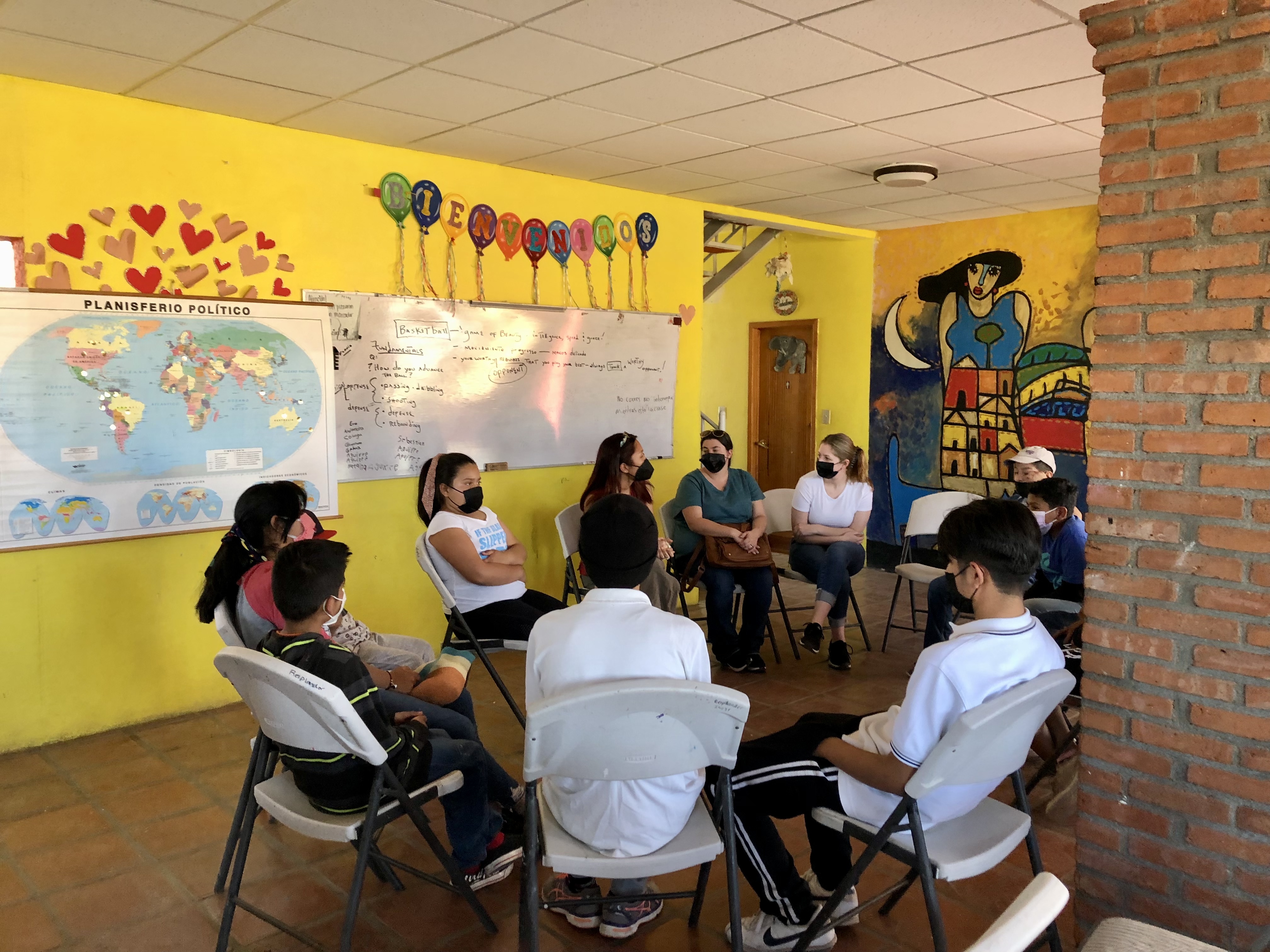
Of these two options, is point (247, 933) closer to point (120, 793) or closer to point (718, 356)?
point (120, 793)

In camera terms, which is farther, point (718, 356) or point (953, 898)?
point (718, 356)

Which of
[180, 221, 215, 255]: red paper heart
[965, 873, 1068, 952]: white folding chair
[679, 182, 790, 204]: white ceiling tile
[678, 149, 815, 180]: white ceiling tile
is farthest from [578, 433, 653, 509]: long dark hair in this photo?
[965, 873, 1068, 952]: white folding chair

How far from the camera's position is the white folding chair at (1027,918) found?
3.54ft

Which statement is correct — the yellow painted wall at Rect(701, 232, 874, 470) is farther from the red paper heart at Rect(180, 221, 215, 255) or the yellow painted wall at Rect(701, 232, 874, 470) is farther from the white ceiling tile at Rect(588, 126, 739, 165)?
the red paper heart at Rect(180, 221, 215, 255)

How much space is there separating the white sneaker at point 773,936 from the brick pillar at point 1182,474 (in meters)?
0.67

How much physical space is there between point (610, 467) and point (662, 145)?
155cm

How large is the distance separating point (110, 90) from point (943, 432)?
5494mm

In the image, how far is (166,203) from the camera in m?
3.77

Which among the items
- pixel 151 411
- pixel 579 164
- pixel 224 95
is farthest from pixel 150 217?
pixel 579 164

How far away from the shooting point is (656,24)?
2.85 meters

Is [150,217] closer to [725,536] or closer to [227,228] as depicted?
[227,228]

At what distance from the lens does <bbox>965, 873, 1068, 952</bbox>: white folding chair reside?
1078 millimetres

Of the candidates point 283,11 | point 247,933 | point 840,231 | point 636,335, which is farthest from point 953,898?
point 840,231

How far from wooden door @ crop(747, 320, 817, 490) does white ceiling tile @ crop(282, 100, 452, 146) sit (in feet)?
13.9
